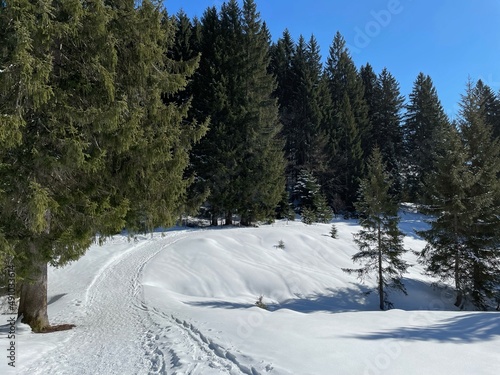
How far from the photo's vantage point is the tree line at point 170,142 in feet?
20.8

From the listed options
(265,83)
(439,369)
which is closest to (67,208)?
(439,369)

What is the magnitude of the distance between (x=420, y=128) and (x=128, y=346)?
4985 cm

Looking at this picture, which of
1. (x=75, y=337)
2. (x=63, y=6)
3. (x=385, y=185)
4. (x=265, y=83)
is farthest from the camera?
(x=265, y=83)

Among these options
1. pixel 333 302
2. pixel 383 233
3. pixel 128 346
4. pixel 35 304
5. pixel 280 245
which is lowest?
pixel 333 302

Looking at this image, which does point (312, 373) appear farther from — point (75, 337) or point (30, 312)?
point (30, 312)

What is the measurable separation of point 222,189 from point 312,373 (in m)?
21.1

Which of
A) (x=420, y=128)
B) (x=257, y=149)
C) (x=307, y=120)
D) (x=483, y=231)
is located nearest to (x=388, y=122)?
(x=420, y=128)

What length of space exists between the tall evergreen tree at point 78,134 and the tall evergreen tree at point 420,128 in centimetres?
3867

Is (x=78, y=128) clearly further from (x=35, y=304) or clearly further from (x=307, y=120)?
(x=307, y=120)

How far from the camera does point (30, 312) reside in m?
7.82

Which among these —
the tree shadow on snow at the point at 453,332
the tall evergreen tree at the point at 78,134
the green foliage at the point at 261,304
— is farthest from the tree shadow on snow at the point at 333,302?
the tree shadow on snow at the point at 453,332

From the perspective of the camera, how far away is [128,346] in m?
6.29

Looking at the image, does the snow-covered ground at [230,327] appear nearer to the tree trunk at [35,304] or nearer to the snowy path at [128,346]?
the snowy path at [128,346]

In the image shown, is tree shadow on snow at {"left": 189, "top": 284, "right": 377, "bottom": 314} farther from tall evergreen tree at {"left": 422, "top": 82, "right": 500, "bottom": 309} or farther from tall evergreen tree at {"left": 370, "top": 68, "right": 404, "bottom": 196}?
tall evergreen tree at {"left": 370, "top": 68, "right": 404, "bottom": 196}
